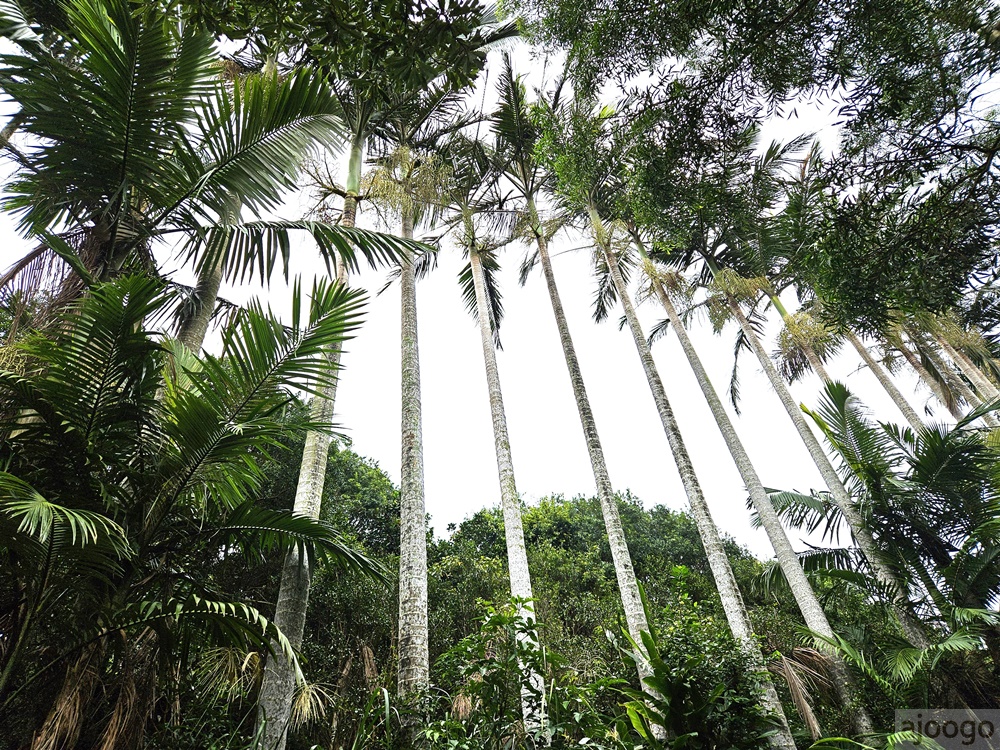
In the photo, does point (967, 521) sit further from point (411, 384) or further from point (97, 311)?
point (97, 311)

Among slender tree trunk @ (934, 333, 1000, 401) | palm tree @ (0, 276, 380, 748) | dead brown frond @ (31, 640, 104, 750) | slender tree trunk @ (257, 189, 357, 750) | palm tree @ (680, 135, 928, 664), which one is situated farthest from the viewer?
slender tree trunk @ (934, 333, 1000, 401)

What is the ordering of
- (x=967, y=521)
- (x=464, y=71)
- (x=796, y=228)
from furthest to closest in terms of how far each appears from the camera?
1. (x=967, y=521)
2. (x=796, y=228)
3. (x=464, y=71)

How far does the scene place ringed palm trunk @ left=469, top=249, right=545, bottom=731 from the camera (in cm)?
736

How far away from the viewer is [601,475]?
9.24 meters

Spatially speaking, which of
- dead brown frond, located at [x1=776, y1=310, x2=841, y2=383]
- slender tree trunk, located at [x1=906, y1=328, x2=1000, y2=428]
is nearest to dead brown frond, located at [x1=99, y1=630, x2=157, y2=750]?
dead brown frond, located at [x1=776, y1=310, x2=841, y2=383]

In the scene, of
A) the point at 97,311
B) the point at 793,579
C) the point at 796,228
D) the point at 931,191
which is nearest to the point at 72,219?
the point at 97,311

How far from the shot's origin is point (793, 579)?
8.62 m

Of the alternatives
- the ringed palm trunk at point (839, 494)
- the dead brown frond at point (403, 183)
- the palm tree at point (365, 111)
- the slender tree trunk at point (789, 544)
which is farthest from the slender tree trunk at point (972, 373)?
the palm tree at point (365, 111)

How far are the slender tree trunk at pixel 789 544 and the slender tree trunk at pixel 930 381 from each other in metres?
4.77

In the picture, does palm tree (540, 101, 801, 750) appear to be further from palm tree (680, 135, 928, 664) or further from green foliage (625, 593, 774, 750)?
palm tree (680, 135, 928, 664)

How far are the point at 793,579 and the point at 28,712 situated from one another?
977 centimetres

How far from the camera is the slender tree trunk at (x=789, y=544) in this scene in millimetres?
→ 7641

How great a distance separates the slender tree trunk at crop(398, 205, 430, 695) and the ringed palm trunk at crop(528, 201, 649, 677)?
2640 mm

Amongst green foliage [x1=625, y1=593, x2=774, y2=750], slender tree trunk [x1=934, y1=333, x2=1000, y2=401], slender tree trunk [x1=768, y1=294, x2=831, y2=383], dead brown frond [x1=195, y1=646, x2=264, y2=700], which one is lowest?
green foliage [x1=625, y1=593, x2=774, y2=750]
